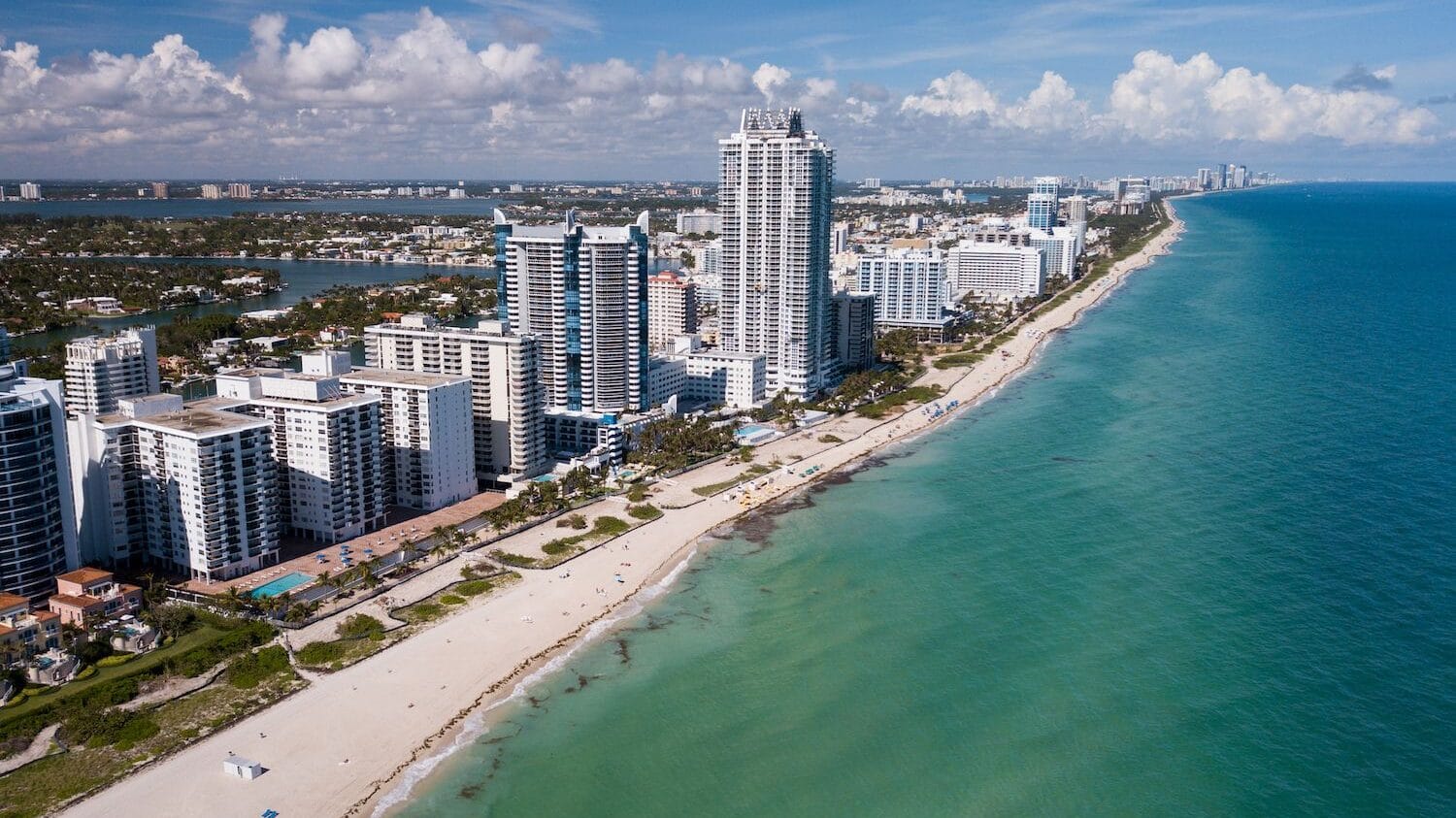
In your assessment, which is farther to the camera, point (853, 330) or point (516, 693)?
point (853, 330)

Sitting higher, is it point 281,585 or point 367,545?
point 367,545

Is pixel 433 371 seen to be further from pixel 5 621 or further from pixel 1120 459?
pixel 1120 459

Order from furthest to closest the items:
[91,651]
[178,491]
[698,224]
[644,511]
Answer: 1. [698,224]
2. [644,511]
3. [178,491]
4. [91,651]

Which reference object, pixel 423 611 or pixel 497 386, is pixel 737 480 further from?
pixel 423 611

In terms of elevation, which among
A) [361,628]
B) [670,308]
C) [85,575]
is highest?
[670,308]

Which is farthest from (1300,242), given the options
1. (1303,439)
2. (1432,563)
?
(1432,563)

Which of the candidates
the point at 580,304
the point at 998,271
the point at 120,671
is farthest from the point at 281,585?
the point at 998,271

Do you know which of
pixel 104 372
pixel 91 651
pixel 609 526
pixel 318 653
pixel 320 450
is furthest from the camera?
pixel 104 372

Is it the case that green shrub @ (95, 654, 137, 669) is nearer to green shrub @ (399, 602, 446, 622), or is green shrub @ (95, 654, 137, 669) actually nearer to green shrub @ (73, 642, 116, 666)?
green shrub @ (73, 642, 116, 666)
